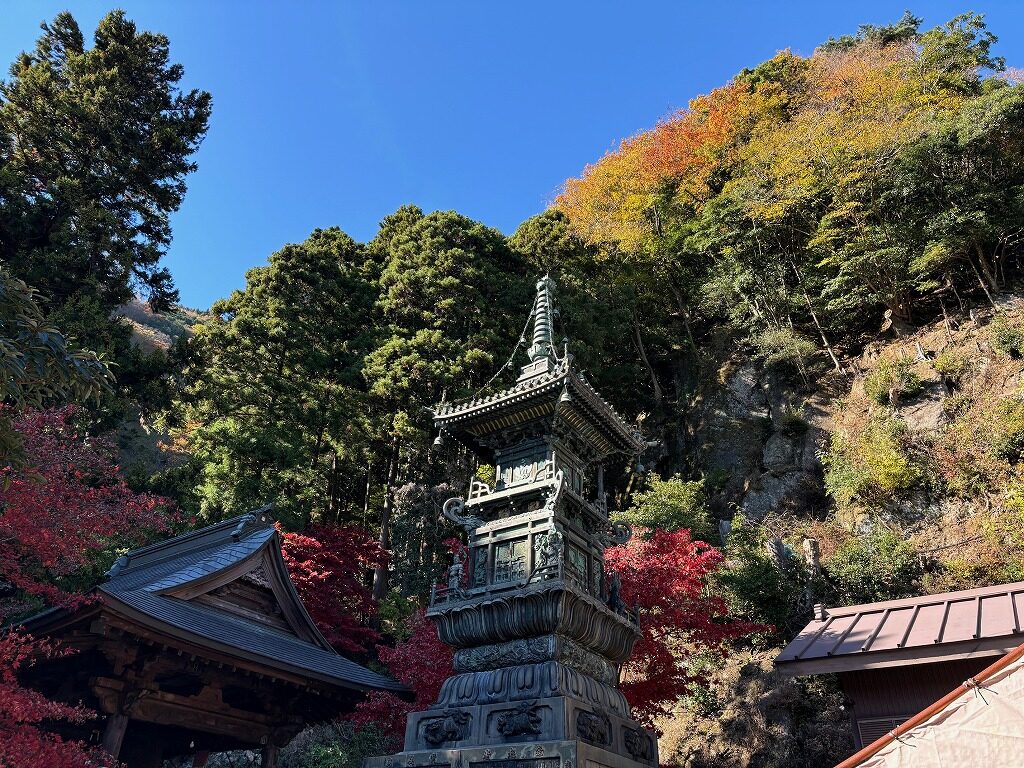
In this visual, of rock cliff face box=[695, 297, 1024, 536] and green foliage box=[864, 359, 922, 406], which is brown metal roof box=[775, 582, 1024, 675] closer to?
rock cliff face box=[695, 297, 1024, 536]

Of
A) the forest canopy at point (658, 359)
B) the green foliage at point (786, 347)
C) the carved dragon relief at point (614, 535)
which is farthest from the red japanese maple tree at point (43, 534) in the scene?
the green foliage at point (786, 347)

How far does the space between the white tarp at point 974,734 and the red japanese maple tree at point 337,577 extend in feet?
49.0

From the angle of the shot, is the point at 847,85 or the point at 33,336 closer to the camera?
the point at 33,336

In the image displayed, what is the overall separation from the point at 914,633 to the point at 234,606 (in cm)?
1068

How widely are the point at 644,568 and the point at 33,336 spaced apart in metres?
10.9

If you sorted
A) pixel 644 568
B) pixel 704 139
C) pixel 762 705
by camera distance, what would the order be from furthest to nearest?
pixel 704 139, pixel 762 705, pixel 644 568

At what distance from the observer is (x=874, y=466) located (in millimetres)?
17656

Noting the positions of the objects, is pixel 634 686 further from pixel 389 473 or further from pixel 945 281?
pixel 945 281

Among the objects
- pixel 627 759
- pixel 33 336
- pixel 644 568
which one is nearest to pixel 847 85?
pixel 644 568

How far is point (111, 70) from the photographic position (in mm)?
19609

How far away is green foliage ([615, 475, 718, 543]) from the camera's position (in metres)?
19.0

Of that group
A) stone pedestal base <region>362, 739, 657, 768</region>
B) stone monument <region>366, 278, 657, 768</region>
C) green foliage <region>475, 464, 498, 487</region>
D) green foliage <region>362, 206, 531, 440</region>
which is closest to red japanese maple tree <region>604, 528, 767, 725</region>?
stone monument <region>366, 278, 657, 768</region>

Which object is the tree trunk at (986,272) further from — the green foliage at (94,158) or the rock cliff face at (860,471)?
the green foliage at (94,158)

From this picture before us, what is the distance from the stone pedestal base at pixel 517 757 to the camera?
26.1 feet
